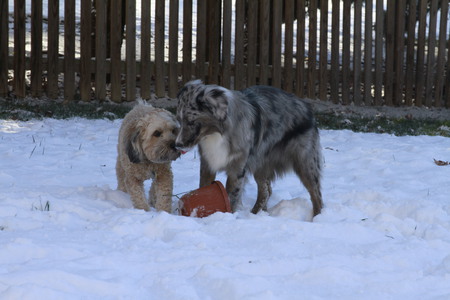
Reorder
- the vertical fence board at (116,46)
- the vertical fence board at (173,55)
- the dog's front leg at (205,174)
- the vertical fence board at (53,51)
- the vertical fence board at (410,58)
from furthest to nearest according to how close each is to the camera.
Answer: the vertical fence board at (410,58)
the vertical fence board at (173,55)
the vertical fence board at (116,46)
the vertical fence board at (53,51)
the dog's front leg at (205,174)

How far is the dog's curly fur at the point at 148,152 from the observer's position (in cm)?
482

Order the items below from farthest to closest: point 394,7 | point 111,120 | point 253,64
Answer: point 394,7 → point 253,64 → point 111,120

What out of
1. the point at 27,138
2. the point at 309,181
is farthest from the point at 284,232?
the point at 27,138

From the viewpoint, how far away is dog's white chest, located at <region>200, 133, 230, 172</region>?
16.0ft

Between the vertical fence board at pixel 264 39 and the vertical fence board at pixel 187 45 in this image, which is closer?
the vertical fence board at pixel 187 45

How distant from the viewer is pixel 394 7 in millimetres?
12078

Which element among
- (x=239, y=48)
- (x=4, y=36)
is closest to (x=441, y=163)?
(x=239, y=48)

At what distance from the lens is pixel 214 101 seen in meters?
4.73

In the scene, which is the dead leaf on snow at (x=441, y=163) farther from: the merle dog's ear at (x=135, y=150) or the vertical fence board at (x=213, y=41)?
the vertical fence board at (x=213, y=41)

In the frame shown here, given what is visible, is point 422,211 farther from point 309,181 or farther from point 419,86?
point 419,86

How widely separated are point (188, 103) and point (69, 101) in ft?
18.9

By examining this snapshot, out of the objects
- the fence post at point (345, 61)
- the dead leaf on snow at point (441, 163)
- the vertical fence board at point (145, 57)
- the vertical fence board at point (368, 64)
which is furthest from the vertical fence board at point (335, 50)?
the dead leaf on snow at point (441, 163)

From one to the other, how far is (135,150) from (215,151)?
592 mm

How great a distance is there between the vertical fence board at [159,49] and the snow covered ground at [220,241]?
3788mm
